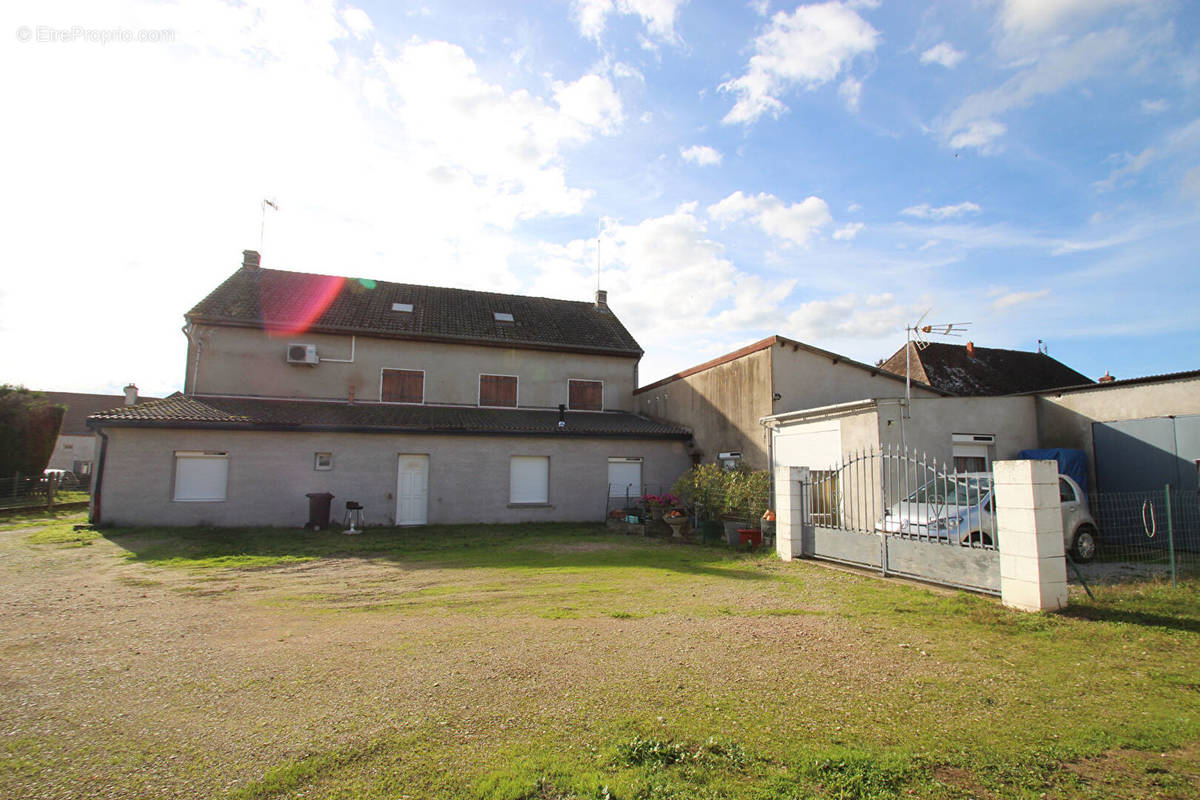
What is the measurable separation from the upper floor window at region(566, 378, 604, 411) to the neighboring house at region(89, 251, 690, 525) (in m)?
0.05

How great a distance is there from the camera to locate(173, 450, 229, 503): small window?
15109 millimetres

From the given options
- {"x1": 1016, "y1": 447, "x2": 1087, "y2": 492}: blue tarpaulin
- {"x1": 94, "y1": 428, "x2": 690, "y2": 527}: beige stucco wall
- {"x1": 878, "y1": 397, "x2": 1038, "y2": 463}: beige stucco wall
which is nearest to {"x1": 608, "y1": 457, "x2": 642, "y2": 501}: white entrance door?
{"x1": 94, "y1": 428, "x2": 690, "y2": 527}: beige stucco wall

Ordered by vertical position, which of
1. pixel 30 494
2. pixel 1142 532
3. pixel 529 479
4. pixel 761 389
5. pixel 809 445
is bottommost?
pixel 1142 532

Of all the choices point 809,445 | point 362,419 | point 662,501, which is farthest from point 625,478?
point 362,419

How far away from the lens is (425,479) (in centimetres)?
1681

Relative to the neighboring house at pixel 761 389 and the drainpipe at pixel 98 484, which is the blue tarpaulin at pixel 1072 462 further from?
the drainpipe at pixel 98 484

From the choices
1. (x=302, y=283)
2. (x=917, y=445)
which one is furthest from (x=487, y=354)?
(x=917, y=445)

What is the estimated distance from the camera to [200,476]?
599 inches

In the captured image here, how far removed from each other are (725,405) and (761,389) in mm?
1881

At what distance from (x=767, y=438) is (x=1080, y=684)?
1009cm

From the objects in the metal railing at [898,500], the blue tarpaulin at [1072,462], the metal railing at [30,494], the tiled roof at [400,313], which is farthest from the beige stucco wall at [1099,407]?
the metal railing at [30,494]

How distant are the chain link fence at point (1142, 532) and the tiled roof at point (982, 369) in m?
13.0

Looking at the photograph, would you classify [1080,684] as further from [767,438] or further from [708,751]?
[767,438]

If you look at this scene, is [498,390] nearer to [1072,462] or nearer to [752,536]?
[752,536]
